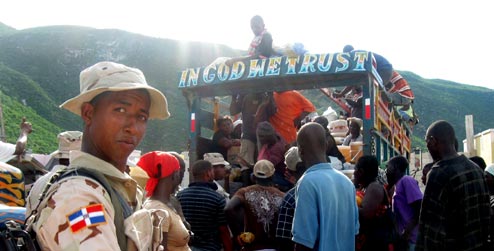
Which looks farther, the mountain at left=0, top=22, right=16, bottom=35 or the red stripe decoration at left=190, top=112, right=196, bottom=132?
the mountain at left=0, top=22, right=16, bottom=35

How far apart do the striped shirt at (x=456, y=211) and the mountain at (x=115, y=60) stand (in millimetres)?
21876

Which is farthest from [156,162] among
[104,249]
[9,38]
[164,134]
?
[9,38]

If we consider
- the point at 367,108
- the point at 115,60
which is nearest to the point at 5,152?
the point at 367,108

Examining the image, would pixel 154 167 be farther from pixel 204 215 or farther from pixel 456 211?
pixel 456 211

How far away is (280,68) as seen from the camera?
5.58 metres

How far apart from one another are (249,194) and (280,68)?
1.66 meters

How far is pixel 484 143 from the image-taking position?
20516 millimetres

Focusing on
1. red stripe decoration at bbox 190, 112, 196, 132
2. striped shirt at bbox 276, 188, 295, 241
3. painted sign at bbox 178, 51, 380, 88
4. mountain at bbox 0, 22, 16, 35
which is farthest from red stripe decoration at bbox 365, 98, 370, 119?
mountain at bbox 0, 22, 16, 35

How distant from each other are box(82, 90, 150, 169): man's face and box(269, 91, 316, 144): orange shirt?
15.6ft

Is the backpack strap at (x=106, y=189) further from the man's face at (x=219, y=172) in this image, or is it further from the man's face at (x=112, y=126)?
the man's face at (x=219, y=172)

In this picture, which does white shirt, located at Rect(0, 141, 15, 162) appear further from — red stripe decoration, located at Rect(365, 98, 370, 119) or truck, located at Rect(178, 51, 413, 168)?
red stripe decoration, located at Rect(365, 98, 370, 119)

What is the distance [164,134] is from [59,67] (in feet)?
48.7

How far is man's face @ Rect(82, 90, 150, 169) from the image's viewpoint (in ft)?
5.60

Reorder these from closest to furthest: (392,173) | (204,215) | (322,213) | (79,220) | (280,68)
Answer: (79,220), (322,213), (204,215), (392,173), (280,68)
